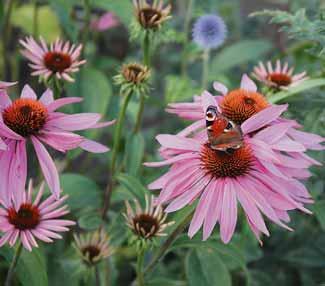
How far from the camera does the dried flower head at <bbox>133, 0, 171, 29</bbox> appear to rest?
0.91 metres

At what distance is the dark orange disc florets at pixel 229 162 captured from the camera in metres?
0.71

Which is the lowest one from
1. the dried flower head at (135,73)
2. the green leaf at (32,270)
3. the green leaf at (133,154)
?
the green leaf at (32,270)

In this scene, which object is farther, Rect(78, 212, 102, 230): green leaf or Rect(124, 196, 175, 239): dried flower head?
Rect(78, 212, 102, 230): green leaf

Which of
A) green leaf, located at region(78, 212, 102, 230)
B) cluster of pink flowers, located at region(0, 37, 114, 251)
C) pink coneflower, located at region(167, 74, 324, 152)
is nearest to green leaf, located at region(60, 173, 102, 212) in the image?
green leaf, located at region(78, 212, 102, 230)

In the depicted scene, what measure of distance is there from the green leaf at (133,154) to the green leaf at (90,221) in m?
0.08

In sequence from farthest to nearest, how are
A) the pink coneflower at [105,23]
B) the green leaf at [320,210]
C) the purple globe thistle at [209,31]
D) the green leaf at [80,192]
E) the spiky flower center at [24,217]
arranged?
the pink coneflower at [105,23]
the purple globe thistle at [209,31]
the green leaf at [80,192]
the green leaf at [320,210]
the spiky flower center at [24,217]

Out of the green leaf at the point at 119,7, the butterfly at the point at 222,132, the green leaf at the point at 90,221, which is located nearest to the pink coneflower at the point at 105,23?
the green leaf at the point at 119,7

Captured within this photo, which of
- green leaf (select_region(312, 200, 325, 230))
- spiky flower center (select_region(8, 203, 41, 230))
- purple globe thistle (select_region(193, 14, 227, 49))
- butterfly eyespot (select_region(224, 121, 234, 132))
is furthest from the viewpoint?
→ purple globe thistle (select_region(193, 14, 227, 49))

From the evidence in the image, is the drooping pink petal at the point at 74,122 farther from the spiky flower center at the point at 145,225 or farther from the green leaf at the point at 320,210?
the green leaf at the point at 320,210

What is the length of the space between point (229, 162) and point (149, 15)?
0.30m

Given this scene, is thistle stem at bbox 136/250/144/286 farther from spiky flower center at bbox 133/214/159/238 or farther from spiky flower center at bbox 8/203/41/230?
spiky flower center at bbox 8/203/41/230

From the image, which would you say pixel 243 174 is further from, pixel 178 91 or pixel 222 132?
pixel 178 91

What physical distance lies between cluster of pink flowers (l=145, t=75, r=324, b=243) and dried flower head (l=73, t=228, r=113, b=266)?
175mm

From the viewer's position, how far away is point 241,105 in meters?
0.76
